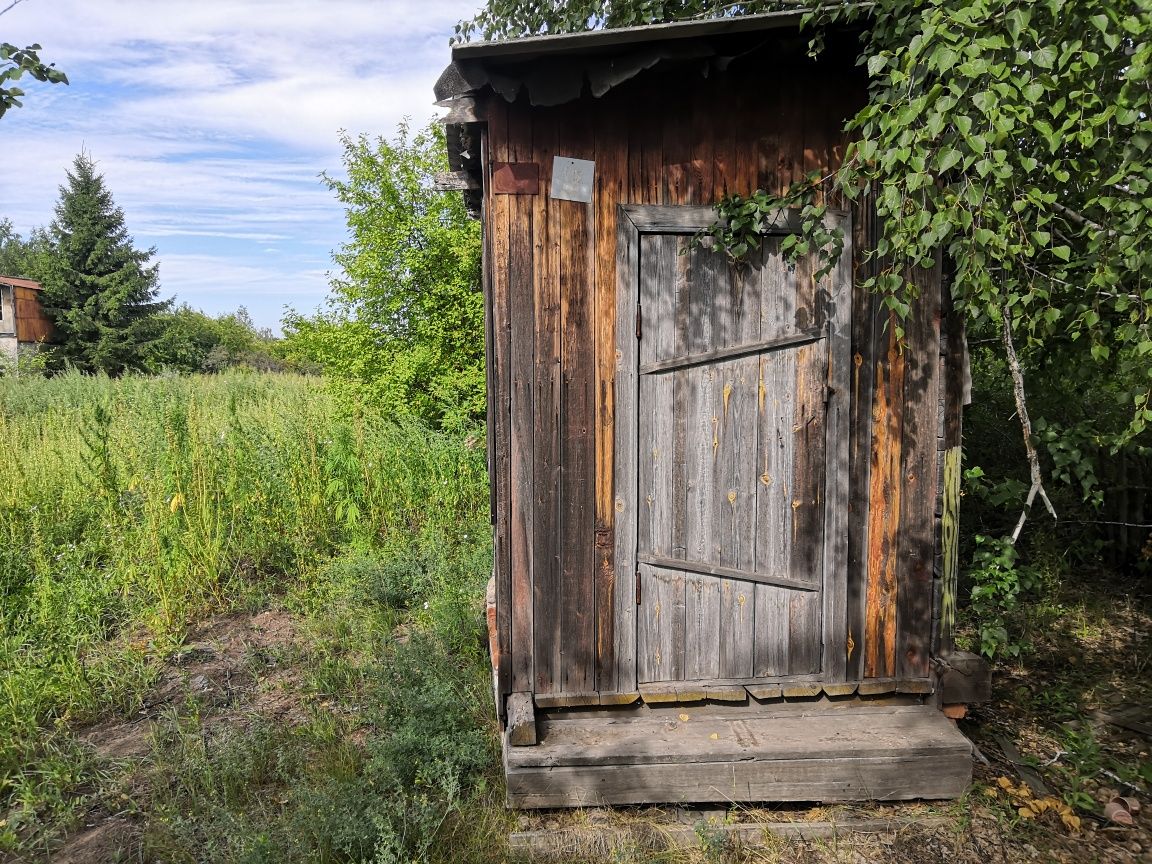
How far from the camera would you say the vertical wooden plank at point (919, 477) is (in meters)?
3.74

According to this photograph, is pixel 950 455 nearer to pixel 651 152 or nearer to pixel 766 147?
pixel 766 147

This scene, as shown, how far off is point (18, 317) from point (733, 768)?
33.1 m

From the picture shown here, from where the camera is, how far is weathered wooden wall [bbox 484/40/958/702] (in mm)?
3600

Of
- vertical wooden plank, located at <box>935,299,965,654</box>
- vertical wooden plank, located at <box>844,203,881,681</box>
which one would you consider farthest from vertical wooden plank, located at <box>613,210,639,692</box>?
vertical wooden plank, located at <box>935,299,965,654</box>

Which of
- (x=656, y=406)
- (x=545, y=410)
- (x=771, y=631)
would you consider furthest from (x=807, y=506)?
(x=545, y=410)

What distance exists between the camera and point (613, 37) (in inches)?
123

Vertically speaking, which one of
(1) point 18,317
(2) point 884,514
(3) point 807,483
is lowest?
(2) point 884,514

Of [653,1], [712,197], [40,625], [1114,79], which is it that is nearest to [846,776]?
[712,197]

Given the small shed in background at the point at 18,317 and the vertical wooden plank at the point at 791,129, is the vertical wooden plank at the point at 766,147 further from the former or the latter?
the small shed in background at the point at 18,317

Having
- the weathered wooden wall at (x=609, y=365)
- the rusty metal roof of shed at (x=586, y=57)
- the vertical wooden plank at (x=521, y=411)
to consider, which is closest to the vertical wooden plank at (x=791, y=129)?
the weathered wooden wall at (x=609, y=365)

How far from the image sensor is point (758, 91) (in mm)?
A: 3617

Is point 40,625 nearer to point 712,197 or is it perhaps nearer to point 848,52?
point 712,197

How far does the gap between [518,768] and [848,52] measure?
11.9 ft

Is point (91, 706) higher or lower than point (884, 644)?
lower
